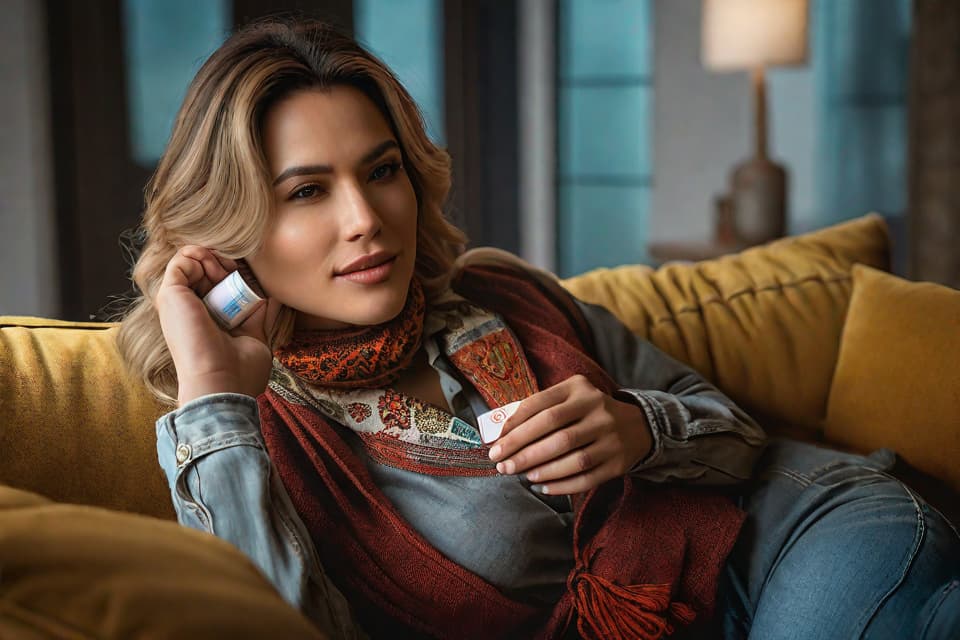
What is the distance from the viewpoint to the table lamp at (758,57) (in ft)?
10.3

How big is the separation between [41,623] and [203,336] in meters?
0.55

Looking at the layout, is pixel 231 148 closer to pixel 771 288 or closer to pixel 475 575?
pixel 475 575

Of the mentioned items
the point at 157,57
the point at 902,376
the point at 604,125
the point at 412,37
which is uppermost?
the point at 412,37

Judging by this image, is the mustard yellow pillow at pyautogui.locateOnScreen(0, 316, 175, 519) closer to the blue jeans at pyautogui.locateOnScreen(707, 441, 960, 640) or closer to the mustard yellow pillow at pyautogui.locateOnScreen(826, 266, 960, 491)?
the blue jeans at pyautogui.locateOnScreen(707, 441, 960, 640)

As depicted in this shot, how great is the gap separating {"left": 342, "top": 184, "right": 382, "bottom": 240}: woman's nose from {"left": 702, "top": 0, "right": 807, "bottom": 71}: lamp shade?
2.42 meters

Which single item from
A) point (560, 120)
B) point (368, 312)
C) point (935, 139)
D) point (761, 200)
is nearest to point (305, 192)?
point (368, 312)

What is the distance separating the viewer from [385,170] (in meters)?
1.18

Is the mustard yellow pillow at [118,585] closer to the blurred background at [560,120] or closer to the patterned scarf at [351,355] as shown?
the patterned scarf at [351,355]

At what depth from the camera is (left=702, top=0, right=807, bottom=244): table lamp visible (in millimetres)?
3141

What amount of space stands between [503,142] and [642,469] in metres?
3.42

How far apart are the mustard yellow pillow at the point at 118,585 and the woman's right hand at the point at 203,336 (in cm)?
39

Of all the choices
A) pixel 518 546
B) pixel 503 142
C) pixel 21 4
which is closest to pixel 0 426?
pixel 518 546

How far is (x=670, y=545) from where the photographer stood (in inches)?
45.0

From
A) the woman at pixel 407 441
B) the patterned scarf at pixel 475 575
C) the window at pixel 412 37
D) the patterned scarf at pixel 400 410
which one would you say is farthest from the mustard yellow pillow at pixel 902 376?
the window at pixel 412 37
